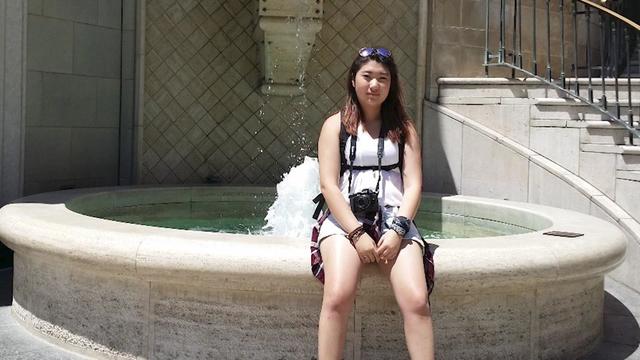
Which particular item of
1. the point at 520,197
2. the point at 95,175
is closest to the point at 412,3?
the point at 520,197

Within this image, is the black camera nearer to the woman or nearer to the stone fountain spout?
the woman

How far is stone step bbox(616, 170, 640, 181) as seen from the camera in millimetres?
5116

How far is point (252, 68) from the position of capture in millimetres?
7414

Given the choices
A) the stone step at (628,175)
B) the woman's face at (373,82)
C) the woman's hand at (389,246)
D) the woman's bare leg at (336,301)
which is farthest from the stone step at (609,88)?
the woman's bare leg at (336,301)

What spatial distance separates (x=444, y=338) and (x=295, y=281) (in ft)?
2.43

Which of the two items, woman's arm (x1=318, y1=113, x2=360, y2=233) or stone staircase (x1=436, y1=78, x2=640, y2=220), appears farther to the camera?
stone staircase (x1=436, y1=78, x2=640, y2=220)

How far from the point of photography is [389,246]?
8.67ft

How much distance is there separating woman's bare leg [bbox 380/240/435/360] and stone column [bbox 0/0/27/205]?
412 centimetres

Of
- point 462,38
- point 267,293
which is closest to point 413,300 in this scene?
point 267,293

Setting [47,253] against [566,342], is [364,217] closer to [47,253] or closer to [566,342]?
[566,342]

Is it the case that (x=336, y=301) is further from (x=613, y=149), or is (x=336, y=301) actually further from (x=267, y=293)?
(x=613, y=149)

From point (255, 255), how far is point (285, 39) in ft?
14.0

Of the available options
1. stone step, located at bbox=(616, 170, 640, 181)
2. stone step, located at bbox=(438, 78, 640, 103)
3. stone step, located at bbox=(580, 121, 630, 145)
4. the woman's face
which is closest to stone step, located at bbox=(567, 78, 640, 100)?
stone step, located at bbox=(438, 78, 640, 103)

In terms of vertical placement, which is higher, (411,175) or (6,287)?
(411,175)
